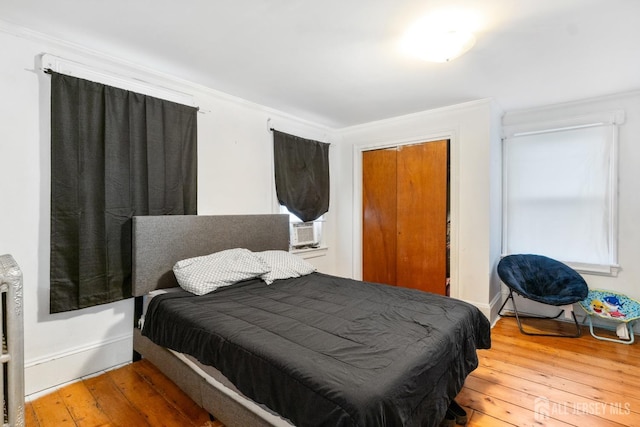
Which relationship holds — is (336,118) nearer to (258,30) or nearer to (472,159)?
(472,159)

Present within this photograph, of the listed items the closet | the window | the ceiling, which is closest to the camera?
the ceiling

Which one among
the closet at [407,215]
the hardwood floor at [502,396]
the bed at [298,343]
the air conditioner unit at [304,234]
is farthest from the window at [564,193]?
the air conditioner unit at [304,234]

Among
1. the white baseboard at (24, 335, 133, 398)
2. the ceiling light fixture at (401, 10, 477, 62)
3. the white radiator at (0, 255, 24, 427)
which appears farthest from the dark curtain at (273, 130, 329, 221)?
the white radiator at (0, 255, 24, 427)

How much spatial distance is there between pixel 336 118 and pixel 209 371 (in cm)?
323

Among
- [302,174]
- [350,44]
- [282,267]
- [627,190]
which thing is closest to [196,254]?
[282,267]

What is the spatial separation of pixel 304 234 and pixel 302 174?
0.80 meters

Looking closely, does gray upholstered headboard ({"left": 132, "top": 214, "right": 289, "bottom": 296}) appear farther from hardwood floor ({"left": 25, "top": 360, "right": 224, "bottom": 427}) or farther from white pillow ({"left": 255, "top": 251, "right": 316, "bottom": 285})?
hardwood floor ({"left": 25, "top": 360, "right": 224, "bottom": 427})

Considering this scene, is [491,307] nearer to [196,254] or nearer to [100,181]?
[196,254]

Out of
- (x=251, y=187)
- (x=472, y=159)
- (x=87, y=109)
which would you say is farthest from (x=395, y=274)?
(x=87, y=109)

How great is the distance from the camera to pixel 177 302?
6.92 feet

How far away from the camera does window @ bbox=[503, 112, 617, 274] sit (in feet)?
10.4

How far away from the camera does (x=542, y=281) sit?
11.0 ft

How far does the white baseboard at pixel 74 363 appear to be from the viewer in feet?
6.70

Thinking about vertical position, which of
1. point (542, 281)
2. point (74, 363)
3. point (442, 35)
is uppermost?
point (442, 35)
